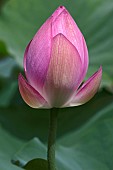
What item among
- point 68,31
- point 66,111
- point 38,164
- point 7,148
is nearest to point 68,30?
point 68,31

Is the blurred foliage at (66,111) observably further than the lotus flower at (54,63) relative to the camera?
Yes

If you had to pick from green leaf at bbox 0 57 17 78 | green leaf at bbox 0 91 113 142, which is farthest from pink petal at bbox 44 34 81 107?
green leaf at bbox 0 57 17 78

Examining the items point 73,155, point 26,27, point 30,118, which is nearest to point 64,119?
point 30,118

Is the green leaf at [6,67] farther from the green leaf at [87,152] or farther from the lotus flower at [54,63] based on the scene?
the lotus flower at [54,63]

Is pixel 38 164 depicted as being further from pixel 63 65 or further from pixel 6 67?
pixel 6 67

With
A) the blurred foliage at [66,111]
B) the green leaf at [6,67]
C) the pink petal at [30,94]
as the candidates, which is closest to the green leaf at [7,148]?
the blurred foliage at [66,111]

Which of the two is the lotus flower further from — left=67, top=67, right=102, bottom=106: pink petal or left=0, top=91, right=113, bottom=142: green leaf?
left=0, top=91, right=113, bottom=142: green leaf
